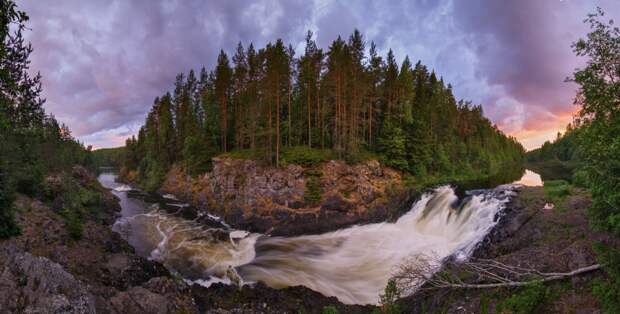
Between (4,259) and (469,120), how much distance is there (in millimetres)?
75929

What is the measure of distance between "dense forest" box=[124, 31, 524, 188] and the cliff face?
6.86ft

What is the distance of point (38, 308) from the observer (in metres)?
5.45

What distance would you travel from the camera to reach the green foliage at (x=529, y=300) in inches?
272

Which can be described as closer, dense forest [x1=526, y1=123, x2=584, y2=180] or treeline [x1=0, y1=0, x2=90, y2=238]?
treeline [x1=0, y1=0, x2=90, y2=238]

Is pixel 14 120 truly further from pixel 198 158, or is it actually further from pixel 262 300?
pixel 198 158

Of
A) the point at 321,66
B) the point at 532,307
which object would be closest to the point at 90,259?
the point at 532,307

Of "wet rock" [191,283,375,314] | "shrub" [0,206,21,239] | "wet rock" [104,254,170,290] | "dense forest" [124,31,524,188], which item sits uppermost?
"dense forest" [124,31,524,188]

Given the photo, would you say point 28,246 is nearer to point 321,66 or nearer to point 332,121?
point 332,121

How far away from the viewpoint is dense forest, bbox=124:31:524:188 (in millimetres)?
28875

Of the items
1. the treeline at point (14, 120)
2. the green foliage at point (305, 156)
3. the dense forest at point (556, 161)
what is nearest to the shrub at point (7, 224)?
the treeline at point (14, 120)

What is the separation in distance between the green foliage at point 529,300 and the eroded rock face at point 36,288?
1059cm

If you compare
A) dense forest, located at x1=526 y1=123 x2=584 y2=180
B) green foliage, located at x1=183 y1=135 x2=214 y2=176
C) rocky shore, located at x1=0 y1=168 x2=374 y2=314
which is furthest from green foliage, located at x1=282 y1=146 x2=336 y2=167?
dense forest, located at x1=526 y1=123 x2=584 y2=180

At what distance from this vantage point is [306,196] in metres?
24.4

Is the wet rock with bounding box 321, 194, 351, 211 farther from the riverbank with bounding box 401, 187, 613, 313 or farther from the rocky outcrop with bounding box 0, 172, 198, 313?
the rocky outcrop with bounding box 0, 172, 198, 313
